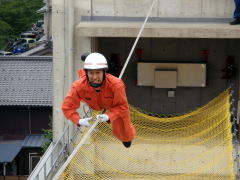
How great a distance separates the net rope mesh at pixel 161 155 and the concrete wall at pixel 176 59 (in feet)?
5.15

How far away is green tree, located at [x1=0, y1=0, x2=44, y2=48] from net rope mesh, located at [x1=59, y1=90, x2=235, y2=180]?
81.8 ft

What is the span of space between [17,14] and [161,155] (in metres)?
27.8

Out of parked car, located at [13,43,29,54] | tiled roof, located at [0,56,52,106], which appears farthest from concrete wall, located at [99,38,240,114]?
parked car, located at [13,43,29,54]

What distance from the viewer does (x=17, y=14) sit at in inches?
1425

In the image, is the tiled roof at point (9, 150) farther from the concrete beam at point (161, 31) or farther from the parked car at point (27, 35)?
the parked car at point (27, 35)

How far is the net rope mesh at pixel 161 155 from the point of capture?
9.62 meters

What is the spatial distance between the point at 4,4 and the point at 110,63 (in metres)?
26.4

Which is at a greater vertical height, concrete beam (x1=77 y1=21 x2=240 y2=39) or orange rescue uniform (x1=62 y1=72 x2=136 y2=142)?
concrete beam (x1=77 y1=21 x2=240 y2=39)

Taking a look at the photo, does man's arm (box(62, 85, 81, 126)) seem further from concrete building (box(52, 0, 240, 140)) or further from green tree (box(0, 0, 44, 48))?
green tree (box(0, 0, 44, 48))

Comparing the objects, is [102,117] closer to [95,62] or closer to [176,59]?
[95,62]

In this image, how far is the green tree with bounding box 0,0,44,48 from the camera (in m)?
36.0

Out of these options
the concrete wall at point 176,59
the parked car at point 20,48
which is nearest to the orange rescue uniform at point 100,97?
the concrete wall at point 176,59

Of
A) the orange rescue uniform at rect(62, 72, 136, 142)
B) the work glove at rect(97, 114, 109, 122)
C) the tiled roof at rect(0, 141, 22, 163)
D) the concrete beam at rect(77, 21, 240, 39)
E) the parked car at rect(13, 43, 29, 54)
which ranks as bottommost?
the tiled roof at rect(0, 141, 22, 163)

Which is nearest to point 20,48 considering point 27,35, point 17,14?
point 17,14
